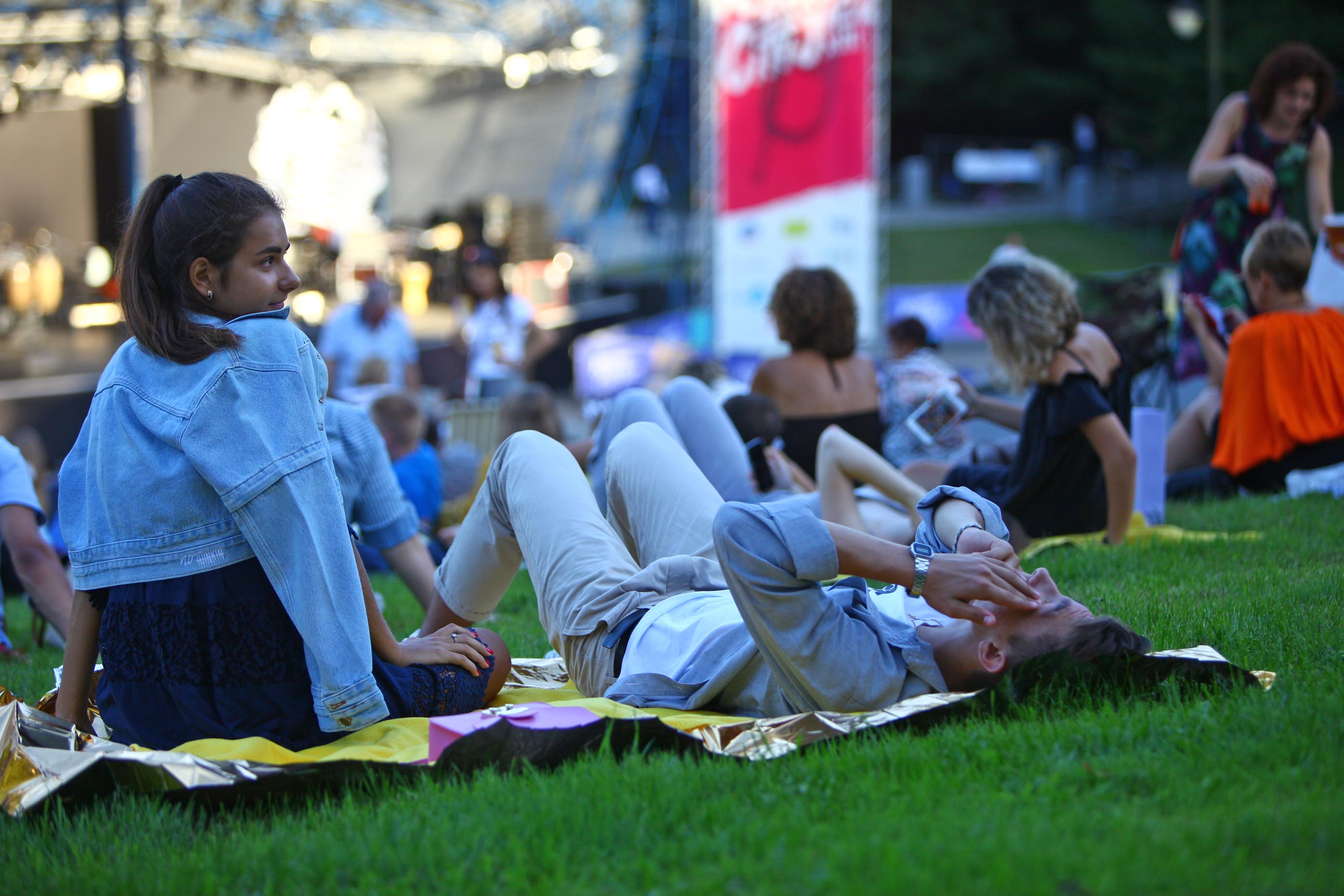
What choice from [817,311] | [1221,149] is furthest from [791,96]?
[817,311]

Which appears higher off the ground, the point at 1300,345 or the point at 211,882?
the point at 1300,345

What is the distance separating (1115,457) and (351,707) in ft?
9.26

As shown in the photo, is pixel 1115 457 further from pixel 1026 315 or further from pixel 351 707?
pixel 351 707

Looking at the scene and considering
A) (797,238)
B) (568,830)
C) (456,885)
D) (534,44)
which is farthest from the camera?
(534,44)

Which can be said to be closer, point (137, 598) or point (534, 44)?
point (137, 598)

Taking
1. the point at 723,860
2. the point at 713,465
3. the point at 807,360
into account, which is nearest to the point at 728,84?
the point at 807,360

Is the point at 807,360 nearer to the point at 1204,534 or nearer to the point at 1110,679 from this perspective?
the point at 1204,534

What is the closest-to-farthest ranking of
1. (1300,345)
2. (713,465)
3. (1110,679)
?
(1110,679), (713,465), (1300,345)

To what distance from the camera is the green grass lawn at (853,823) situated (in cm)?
168

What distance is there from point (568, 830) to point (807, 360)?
3.71 metres

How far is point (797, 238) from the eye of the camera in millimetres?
11641

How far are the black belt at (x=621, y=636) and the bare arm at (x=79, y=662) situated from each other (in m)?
1.09

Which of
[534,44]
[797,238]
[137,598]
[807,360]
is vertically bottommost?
[137,598]

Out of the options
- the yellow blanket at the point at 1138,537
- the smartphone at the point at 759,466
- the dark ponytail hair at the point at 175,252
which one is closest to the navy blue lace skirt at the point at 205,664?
the dark ponytail hair at the point at 175,252
